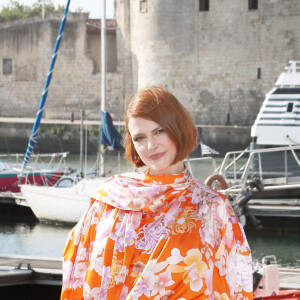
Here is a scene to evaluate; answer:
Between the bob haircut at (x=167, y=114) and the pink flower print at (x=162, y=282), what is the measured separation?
256mm

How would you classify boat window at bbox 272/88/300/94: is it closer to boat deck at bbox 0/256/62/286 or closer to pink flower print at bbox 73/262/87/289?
boat deck at bbox 0/256/62/286

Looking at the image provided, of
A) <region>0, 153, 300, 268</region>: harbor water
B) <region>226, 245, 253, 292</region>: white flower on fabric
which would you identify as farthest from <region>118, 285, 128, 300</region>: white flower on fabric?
<region>0, 153, 300, 268</region>: harbor water

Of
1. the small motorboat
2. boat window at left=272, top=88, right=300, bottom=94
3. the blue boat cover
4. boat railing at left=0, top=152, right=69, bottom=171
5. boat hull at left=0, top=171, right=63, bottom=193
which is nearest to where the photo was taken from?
the small motorboat

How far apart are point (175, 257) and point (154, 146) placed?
9.6 inches

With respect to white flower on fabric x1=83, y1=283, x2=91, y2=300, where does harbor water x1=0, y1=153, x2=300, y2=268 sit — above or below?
below

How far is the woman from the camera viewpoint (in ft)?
5.63

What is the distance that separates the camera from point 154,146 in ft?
5.93

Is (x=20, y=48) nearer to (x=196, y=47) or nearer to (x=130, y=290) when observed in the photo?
(x=196, y=47)

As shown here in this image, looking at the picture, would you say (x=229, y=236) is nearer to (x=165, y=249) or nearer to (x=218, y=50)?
(x=165, y=249)

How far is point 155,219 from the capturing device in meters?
1.76

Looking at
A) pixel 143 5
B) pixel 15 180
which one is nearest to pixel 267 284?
pixel 15 180

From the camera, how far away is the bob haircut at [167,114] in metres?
1.78

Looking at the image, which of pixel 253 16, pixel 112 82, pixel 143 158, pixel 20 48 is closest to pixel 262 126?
pixel 143 158

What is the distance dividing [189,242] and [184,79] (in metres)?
20.0
